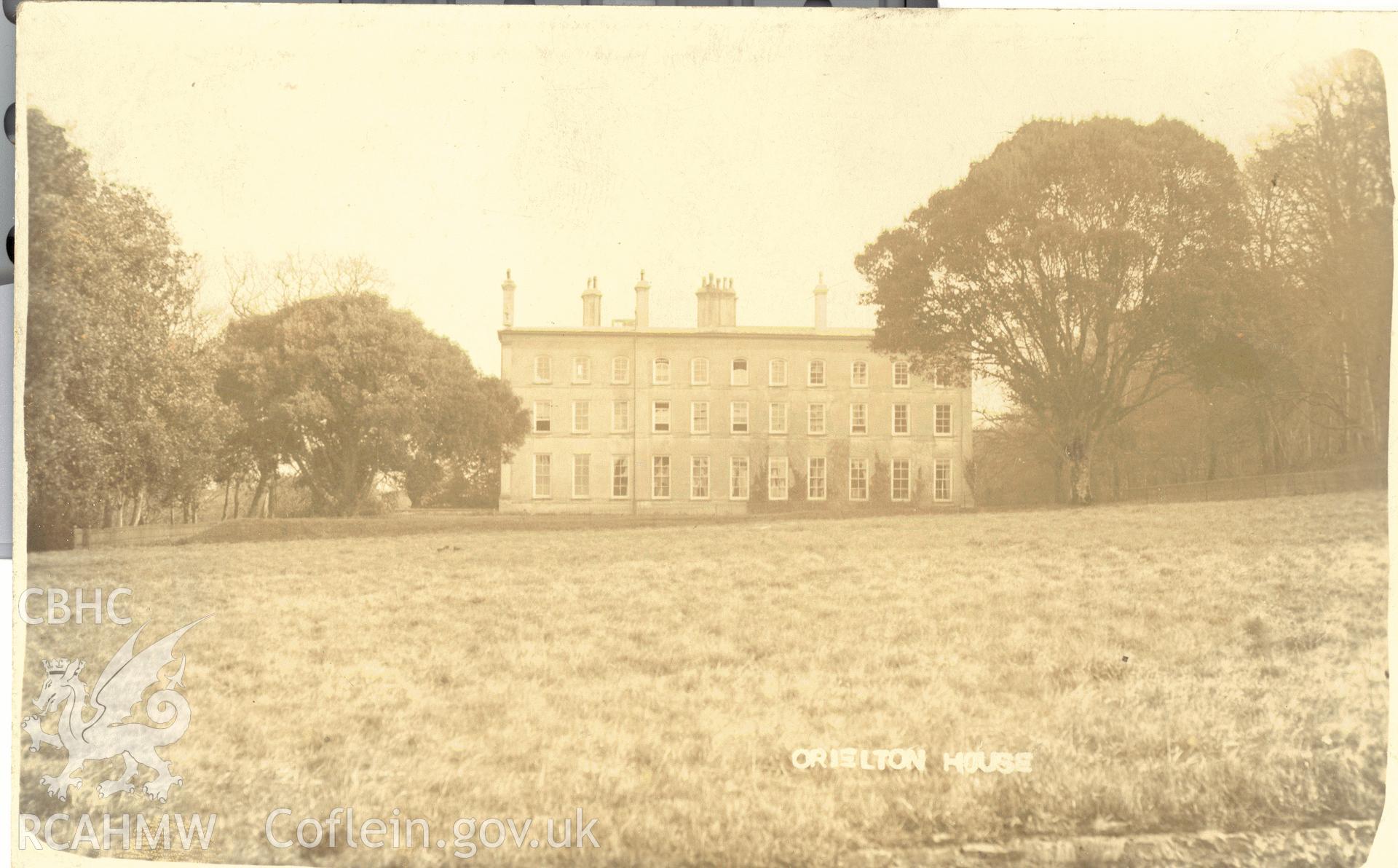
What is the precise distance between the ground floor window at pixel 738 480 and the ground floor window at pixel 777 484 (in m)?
0.11

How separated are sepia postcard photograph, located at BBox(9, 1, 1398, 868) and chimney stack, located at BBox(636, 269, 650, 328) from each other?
0.02m

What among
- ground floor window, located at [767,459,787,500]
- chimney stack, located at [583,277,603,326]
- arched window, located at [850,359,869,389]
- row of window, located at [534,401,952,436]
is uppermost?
chimney stack, located at [583,277,603,326]

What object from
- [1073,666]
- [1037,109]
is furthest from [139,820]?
[1037,109]

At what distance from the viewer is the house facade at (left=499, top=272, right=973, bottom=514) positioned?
4723 millimetres

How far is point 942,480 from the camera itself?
4.79 metres

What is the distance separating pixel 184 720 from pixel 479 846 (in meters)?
1.47

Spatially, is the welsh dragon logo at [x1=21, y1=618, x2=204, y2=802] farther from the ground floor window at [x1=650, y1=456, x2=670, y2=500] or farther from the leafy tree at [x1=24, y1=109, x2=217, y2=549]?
the ground floor window at [x1=650, y1=456, x2=670, y2=500]

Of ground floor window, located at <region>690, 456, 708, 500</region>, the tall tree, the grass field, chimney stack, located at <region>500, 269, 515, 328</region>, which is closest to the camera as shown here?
the grass field

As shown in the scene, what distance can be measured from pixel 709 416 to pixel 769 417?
281 mm

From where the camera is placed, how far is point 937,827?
4336 millimetres

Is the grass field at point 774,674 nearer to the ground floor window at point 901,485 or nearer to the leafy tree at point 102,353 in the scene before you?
the ground floor window at point 901,485

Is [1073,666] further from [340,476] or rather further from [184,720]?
[184,720]

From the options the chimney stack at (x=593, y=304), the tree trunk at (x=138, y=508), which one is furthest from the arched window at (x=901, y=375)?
the tree trunk at (x=138, y=508)

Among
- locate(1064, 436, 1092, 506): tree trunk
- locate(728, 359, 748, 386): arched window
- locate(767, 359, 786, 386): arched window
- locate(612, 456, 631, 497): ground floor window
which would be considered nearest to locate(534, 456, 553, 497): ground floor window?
locate(612, 456, 631, 497): ground floor window
